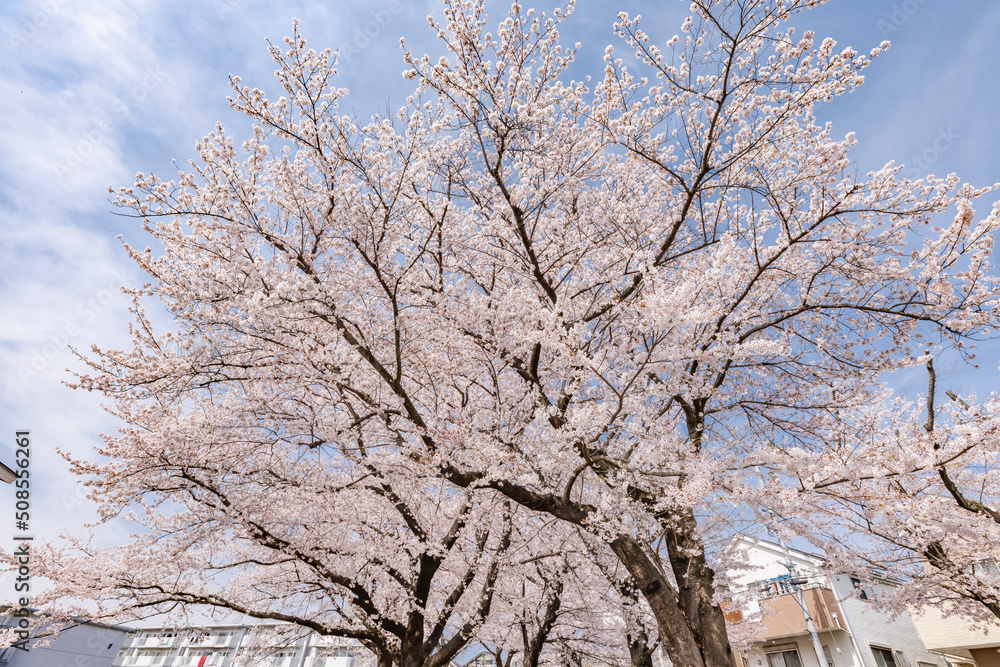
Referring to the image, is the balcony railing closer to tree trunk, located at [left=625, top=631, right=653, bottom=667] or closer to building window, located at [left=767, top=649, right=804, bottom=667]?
building window, located at [left=767, top=649, right=804, bottom=667]

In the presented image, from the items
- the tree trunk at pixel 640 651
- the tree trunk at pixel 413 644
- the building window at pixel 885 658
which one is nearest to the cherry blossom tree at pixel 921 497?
the tree trunk at pixel 640 651

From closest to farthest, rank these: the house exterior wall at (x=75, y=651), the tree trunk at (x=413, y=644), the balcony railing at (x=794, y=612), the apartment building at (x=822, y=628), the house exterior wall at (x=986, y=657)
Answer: the tree trunk at (x=413, y=644), the house exterior wall at (x=986, y=657), the apartment building at (x=822, y=628), the balcony railing at (x=794, y=612), the house exterior wall at (x=75, y=651)

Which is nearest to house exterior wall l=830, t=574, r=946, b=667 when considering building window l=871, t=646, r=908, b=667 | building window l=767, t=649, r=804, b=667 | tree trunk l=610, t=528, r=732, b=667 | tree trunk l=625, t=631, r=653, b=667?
building window l=871, t=646, r=908, b=667

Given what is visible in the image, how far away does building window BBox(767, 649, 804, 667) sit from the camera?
1758 centimetres

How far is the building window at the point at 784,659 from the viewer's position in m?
17.6

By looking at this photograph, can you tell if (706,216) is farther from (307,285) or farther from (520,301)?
(307,285)

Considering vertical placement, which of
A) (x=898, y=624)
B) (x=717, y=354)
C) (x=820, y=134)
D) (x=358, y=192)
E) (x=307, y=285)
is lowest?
(x=898, y=624)

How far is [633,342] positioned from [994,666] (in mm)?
20984

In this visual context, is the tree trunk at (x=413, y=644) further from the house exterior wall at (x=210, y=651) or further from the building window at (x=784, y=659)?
the house exterior wall at (x=210, y=651)

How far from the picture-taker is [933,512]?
24.9ft

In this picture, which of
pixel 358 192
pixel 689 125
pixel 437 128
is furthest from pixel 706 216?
pixel 358 192

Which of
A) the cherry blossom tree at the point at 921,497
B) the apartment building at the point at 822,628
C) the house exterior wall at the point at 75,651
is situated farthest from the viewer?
the house exterior wall at the point at 75,651

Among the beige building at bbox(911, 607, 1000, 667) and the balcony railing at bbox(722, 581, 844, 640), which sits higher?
the balcony railing at bbox(722, 581, 844, 640)

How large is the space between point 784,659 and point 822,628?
8.07 feet
